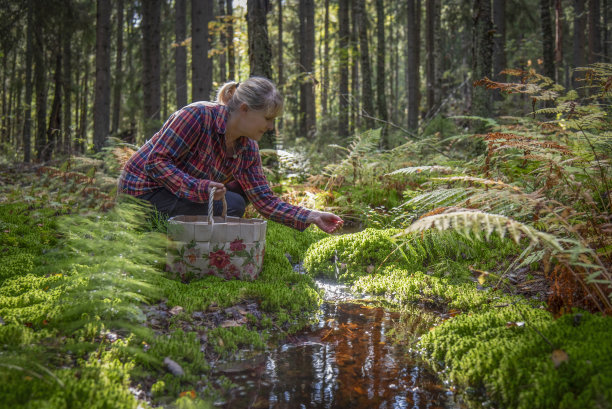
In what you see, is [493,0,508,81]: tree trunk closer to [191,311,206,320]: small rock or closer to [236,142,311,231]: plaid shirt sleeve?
[236,142,311,231]: plaid shirt sleeve

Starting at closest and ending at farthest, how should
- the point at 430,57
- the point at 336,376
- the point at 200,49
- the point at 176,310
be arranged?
the point at 336,376 < the point at 176,310 < the point at 200,49 < the point at 430,57

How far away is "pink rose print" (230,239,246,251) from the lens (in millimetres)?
3340

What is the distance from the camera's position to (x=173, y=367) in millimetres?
2102

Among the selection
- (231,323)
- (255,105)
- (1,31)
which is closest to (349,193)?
(255,105)

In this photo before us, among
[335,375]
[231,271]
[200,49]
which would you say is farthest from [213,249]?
[200,49]

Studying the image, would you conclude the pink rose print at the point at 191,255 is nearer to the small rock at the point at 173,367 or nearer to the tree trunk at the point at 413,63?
the small rock at the point at 173,367

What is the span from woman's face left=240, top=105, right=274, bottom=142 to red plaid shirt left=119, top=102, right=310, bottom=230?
0.70 ft

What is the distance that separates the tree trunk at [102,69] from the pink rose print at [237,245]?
25.2 feet

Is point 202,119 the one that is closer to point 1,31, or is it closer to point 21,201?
point 21,201

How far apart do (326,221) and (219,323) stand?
4.28ft

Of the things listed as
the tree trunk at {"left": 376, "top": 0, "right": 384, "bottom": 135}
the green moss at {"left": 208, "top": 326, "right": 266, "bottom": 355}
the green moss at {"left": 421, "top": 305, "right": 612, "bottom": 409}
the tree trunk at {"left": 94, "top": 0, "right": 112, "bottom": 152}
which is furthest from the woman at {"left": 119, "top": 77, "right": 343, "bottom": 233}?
the tree trunk at {"left": 376, "top": 0, "right": 384, "bottom": 135}

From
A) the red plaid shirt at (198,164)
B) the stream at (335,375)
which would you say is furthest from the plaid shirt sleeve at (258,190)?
the stream at (335,375)

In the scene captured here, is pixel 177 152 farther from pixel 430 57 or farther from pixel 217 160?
pixel 430 57

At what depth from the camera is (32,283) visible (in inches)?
112
